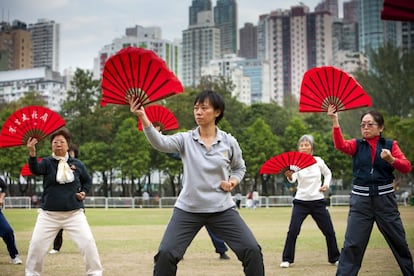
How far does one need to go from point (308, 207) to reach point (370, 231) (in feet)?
11.1

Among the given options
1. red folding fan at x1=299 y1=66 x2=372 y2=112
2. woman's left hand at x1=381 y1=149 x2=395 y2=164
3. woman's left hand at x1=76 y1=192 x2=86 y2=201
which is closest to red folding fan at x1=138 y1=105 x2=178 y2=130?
woman's left hand at x1=76 y1=192 x2=86 y2=201

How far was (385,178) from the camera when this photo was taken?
26.1ft

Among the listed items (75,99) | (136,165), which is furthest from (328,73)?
(75,99)

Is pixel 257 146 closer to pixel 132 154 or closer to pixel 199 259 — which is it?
pixel 132 154

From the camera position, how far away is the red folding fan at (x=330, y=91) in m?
8.46

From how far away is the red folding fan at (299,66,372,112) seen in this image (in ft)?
27.8

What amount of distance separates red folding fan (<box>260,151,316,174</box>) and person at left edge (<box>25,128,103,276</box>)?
3.50 m

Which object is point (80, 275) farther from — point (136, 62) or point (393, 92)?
point (393, 92)

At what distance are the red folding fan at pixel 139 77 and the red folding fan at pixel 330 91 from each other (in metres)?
3.18

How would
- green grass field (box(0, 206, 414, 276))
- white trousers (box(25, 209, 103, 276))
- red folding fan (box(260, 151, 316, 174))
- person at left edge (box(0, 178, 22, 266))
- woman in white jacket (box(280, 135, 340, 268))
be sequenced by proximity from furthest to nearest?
person at left edge (box(0, 178, 22, 266)) < woman in white jacket (box(280, 135, 340, 268)) < red folding fan (box(260, 151, 316, 174)) < green grass field (box(0, 206, 414, 276)) < white trousers (box(25, 209, 103, 276))

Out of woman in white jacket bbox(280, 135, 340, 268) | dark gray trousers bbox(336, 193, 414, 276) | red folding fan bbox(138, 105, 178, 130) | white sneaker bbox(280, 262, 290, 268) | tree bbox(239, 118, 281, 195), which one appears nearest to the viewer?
dark gray trousers bbox(336, 193, 414, 276)

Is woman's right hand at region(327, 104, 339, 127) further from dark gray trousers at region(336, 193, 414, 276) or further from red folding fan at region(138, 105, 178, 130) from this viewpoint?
red folding fan at region(138, 105, 178, 130)

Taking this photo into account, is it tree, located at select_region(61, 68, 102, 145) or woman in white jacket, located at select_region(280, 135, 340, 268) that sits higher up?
tree, located at select_region(61, 68, 102, 145)

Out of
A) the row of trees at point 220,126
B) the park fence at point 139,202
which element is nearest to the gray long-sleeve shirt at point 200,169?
the park fence at point 139,202
